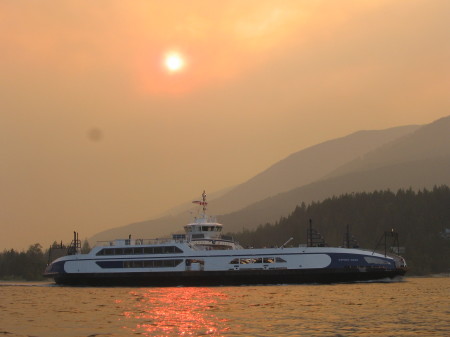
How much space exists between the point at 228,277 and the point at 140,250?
12.4m

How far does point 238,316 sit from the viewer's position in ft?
136

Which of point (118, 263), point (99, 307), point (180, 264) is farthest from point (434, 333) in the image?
point (118, 263)

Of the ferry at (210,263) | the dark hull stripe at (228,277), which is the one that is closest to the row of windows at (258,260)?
the ferry at (210,263)

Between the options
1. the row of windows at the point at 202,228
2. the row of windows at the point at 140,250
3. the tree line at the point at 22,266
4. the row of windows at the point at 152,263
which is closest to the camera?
the row of windows at the point at 152,263

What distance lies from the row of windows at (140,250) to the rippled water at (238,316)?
801 inches

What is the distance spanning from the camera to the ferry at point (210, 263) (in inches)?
2916

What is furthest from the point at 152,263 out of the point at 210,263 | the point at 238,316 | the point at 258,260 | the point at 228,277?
the point at 238,316

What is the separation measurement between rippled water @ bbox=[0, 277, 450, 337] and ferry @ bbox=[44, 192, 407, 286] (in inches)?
561

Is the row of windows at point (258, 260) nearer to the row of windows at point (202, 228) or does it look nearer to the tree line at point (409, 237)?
the row of windows at point (202, 228)

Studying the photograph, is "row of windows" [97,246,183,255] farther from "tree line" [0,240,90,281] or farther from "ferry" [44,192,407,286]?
"tree line" [0,240,90,281]

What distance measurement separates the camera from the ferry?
74062 millimetres

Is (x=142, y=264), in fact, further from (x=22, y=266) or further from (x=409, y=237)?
(x=409, y=237)

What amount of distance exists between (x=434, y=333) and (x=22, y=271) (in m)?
155

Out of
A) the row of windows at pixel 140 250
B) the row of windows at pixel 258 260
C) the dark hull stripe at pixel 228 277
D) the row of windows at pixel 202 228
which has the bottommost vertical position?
the dark hull stripe at pixel 228 277
